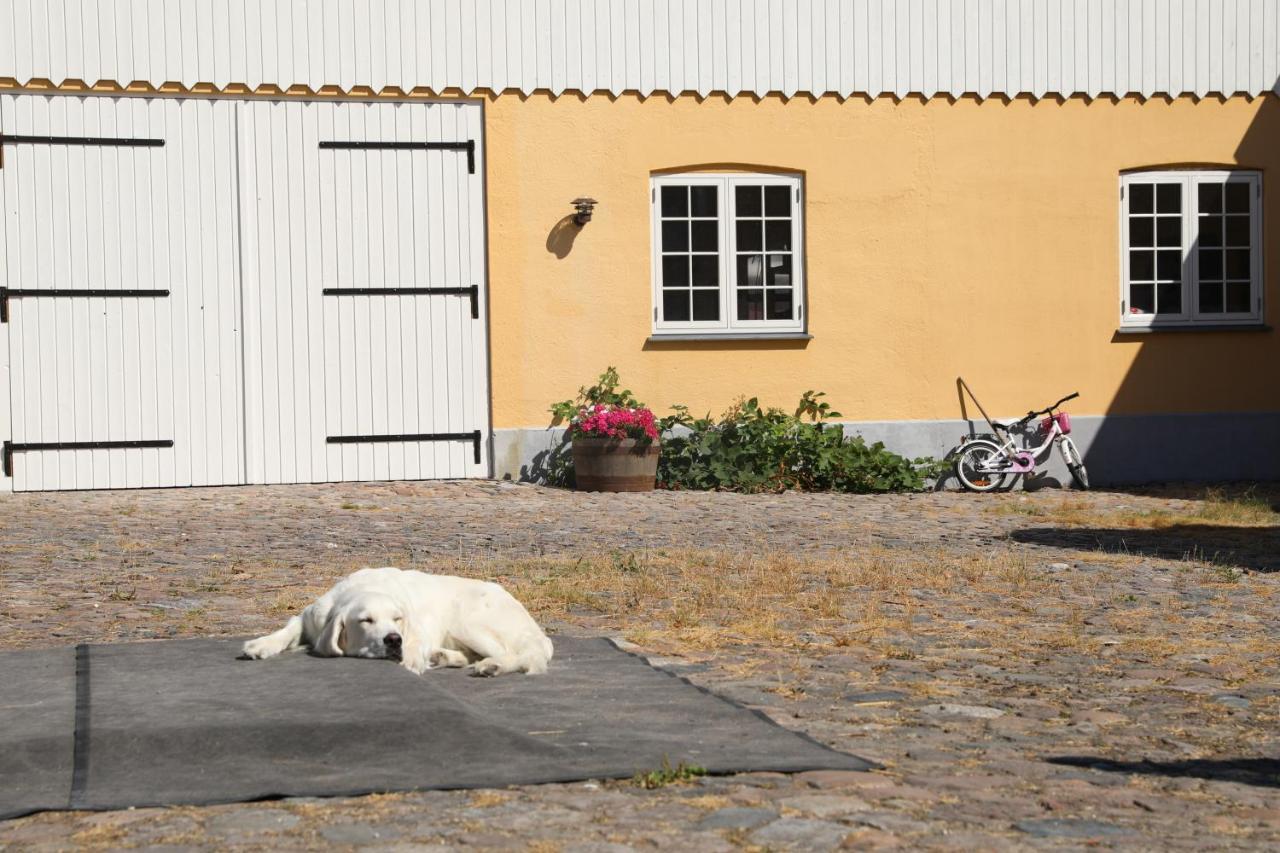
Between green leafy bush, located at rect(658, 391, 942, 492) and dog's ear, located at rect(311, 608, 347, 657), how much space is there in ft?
25.0

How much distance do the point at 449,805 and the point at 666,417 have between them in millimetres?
9451

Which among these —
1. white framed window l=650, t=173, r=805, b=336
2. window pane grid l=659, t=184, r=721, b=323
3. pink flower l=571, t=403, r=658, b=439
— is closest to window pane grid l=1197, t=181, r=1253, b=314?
white framed window l=650, t=173, r=805, b=336

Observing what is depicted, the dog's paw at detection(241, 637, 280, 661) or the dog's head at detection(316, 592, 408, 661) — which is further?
the dog's paw at detection(241, 637, 280, 661)

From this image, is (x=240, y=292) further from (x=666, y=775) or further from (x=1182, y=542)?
(x=666, y=775)

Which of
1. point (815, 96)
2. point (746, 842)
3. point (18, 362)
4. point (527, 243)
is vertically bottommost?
point (746, 842)

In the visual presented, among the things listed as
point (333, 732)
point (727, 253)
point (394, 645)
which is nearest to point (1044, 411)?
point (727, 253)

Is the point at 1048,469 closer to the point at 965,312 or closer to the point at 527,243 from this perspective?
the point at 965,312

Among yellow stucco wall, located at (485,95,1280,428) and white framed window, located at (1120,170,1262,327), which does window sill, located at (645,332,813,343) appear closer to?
yellow stucco wall, located at (485,95,1280,428)

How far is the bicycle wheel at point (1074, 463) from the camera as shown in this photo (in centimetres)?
1367

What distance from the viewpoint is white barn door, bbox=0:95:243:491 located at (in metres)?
12.2

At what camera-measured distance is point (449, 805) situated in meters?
3.82

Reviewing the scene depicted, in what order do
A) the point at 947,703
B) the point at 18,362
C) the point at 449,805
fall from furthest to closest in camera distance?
the point at 18,362 → the point at 947,703 → the point at 449,805

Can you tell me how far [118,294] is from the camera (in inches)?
487

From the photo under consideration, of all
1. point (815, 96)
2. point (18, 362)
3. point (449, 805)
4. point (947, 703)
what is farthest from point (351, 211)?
point (449, 805)
